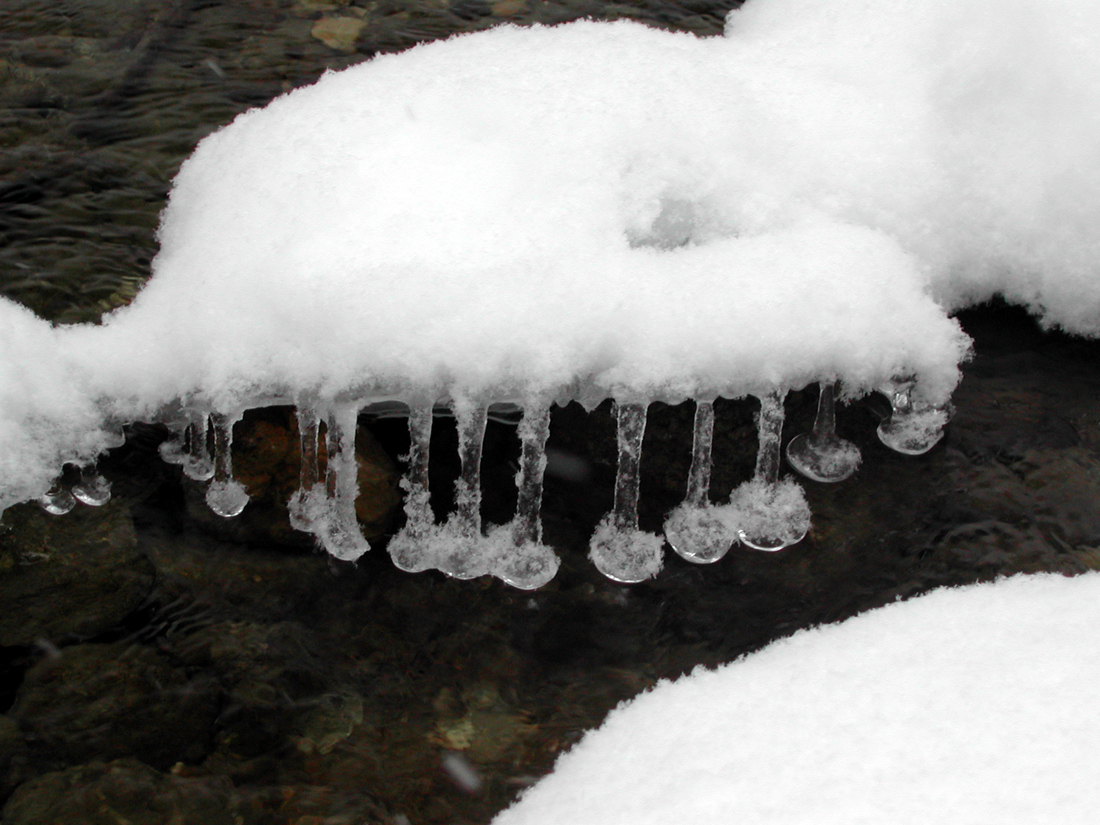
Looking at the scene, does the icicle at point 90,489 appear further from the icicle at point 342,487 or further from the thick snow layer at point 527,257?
the icicle at point 342,487

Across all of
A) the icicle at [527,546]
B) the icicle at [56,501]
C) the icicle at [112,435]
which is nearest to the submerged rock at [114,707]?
the icicle at [56,501]

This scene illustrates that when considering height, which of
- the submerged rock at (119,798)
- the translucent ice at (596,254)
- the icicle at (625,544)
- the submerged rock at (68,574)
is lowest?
the submerged rock at (119,798)

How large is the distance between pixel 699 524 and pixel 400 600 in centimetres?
72

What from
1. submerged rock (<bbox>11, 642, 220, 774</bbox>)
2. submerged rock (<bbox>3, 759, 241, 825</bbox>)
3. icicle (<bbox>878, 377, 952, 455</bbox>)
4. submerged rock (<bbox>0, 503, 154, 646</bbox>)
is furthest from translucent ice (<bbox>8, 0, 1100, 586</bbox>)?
submerged rock (<bbox>3, 759, 241, 825</bbox>)

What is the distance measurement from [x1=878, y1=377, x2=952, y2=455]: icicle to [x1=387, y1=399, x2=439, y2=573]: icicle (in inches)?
45.1

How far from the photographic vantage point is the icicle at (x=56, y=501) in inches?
89.2

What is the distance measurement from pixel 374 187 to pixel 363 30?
1.63 meters

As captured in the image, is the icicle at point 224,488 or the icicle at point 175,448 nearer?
the icicle at point 224,488

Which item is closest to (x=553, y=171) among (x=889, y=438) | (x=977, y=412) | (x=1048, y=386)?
(x=889, y=438)

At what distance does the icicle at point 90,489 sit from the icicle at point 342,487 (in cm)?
51

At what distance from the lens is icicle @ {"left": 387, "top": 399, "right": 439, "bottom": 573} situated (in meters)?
2.20

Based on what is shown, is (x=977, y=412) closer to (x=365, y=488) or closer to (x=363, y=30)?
(x=365, y=488)

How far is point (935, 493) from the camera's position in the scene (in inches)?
92.7

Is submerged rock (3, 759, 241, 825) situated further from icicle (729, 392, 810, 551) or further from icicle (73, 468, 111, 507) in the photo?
icicle (729, 392, 810, 551)
